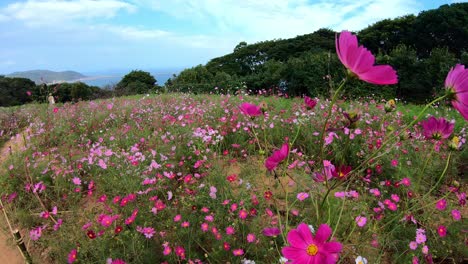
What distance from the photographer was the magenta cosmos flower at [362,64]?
611 millimetres

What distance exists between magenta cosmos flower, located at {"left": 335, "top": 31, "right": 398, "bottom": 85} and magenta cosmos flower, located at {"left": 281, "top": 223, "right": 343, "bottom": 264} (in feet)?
1.18

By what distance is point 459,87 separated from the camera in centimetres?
68

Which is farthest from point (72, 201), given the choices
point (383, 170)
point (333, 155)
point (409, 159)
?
point (409, 159)

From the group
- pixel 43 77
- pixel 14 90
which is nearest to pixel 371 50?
pixel 43 77

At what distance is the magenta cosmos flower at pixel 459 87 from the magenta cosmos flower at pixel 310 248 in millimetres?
414

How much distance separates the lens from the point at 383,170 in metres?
2.89

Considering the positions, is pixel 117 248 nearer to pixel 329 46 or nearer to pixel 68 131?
pixel 68 131

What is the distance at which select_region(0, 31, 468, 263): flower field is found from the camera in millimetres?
1121

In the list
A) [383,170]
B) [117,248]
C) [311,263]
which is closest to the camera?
[311,263]

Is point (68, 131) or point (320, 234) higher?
point (320, 234)

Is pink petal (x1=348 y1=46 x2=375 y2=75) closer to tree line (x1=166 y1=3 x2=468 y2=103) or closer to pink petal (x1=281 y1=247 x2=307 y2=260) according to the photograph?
pink petal (x1=281 y1=247 x2=307 y2=260)

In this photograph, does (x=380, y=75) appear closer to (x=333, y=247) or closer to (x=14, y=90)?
(x=333, y=247)

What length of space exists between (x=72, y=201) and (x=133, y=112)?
2782 mm

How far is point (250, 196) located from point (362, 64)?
1676 millimetres
